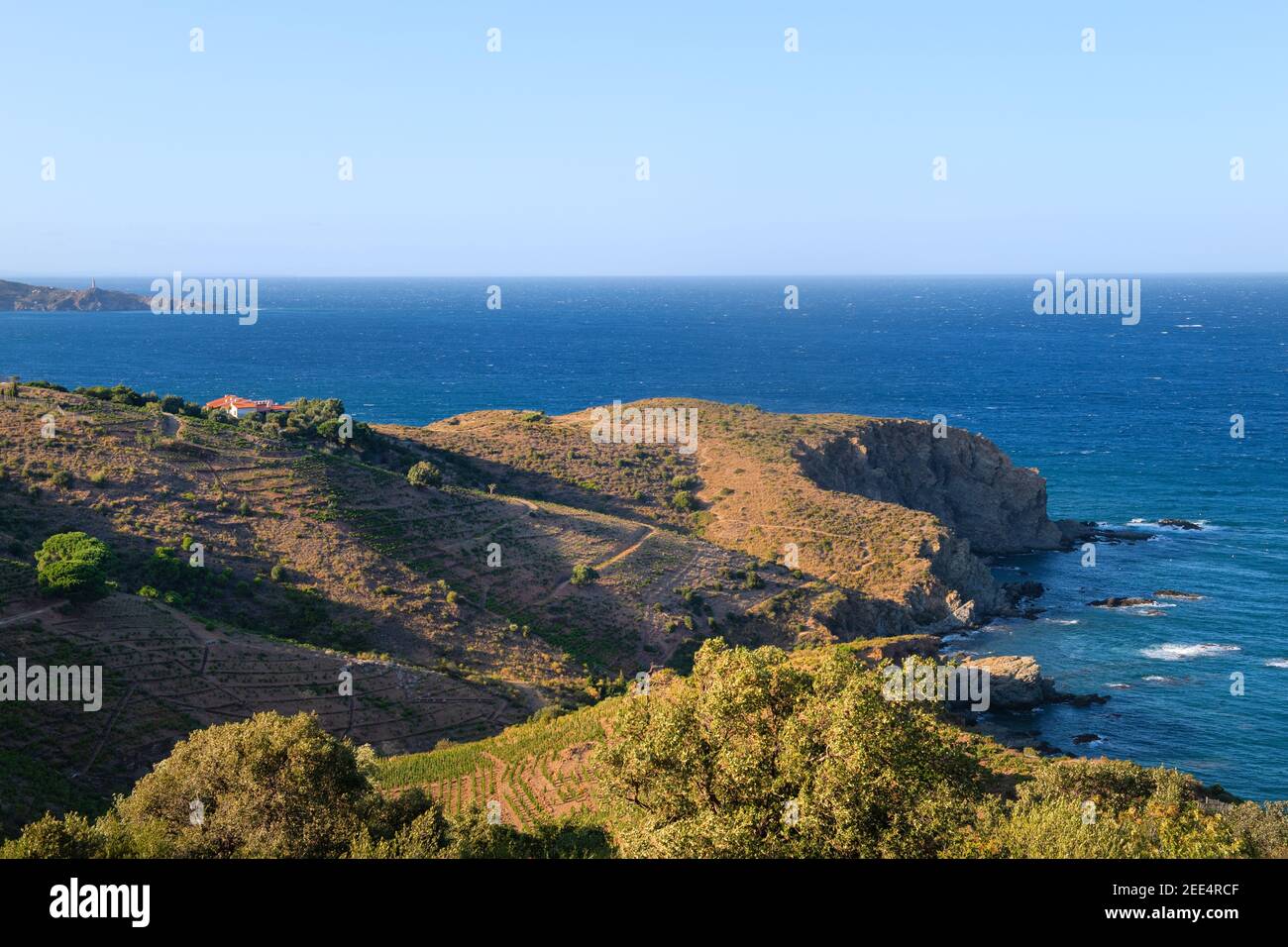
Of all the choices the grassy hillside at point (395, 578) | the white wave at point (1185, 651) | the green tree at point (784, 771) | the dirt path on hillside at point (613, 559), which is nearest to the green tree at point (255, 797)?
the green tree at point (784, 771)

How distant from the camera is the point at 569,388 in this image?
19638cm

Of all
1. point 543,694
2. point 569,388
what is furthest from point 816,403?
point 543,694

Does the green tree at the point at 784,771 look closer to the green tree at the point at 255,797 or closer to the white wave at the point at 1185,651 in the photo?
the green tree at the point at 255,797

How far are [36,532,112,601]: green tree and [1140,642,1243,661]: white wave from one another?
64475 millimetres

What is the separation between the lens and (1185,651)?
67.5 metres

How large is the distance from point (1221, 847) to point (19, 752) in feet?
126

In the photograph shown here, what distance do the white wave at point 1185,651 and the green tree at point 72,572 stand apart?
212 ft

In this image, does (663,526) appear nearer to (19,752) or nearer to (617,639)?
(617,639)

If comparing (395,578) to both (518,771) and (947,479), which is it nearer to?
(518,771)

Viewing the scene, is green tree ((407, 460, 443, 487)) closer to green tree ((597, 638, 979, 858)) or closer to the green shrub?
the green shrub

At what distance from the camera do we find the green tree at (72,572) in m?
44.2

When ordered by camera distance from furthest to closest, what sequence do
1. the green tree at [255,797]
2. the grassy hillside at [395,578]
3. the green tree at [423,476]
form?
the green tree at [423,476], the grassy hillside at [395,578], the green tree at [255,797]

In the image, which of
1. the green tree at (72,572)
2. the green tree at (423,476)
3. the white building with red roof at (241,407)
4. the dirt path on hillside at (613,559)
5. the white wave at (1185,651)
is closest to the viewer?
the green tree at (72,572)
